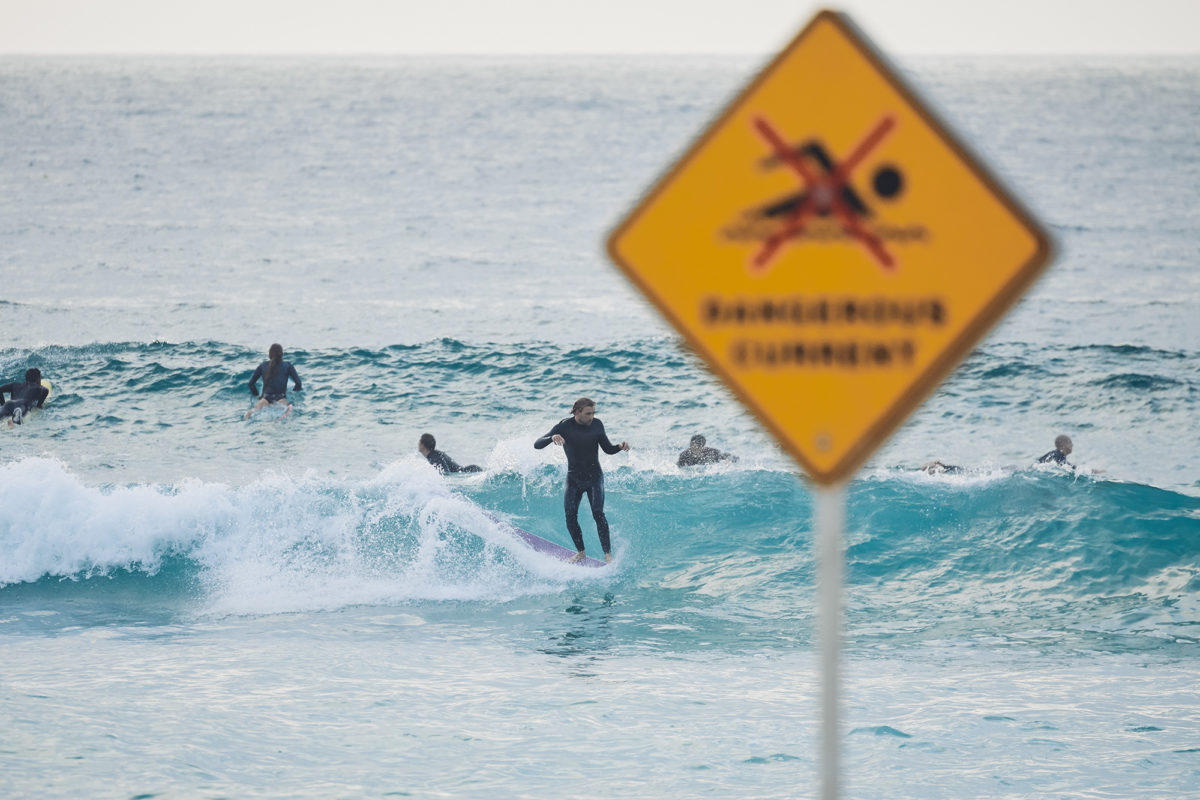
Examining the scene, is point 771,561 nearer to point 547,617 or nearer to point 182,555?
point 547,617

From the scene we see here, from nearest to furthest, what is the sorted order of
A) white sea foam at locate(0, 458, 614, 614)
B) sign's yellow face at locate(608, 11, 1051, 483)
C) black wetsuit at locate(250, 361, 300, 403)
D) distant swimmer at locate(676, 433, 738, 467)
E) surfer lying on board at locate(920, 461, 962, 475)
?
sign's yellow face at locate(608, 11, 1051, 483) → white sea foam at locate(0, 458, 614, 614) → surfer lying on board at locate(920, 461, 962, 475) → distant swimmer at locate(676, 433, 738, 467) → black wetsuit at locate(250, 361, 300, 403)

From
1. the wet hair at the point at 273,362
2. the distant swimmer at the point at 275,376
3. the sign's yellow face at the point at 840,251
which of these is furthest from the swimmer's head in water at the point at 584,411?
the sign's yellow face at the point at 840,251

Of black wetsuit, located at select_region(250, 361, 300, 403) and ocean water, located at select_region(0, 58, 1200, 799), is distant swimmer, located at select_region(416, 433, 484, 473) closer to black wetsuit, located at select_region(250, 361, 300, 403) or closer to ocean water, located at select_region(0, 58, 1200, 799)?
ocean water, located at select_region(0, 58, 1200, 799)

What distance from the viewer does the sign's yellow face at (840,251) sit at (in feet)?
7.70

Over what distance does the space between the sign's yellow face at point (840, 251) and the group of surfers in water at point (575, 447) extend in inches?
342

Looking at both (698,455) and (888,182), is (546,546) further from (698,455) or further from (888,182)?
(888,182)

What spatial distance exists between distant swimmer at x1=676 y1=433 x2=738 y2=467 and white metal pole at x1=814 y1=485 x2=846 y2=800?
13.8 meters

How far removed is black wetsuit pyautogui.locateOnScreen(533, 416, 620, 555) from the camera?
1178 centimetres

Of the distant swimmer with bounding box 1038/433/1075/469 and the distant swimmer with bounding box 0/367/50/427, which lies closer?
the distant swimmer with bounding box 1038/433/1075/469

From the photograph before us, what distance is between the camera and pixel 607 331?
1093 inches

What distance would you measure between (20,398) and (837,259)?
20147mm

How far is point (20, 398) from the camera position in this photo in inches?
781

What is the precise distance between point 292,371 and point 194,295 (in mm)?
15414

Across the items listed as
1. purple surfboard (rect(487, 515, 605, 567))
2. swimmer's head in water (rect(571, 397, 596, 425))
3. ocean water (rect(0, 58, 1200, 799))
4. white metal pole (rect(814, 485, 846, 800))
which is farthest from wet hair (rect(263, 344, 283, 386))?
white metal pole (rect(814, 485, 846, 800))
